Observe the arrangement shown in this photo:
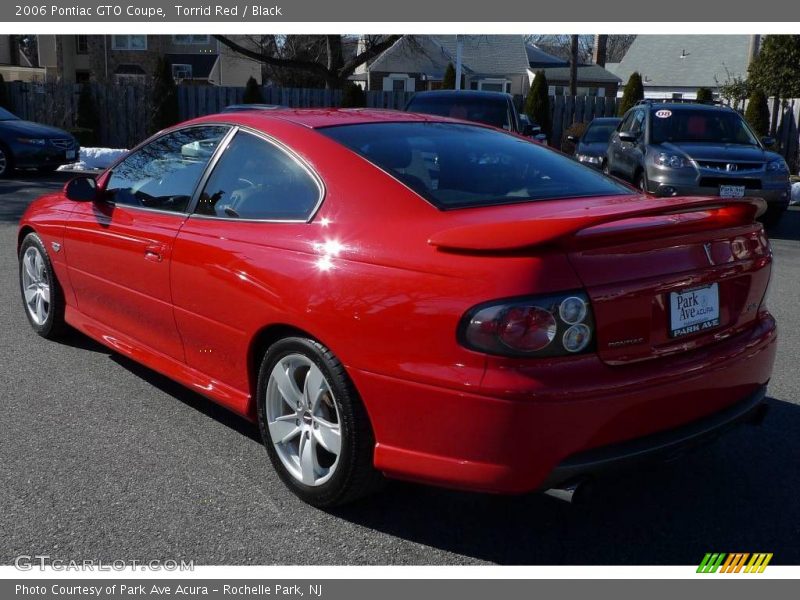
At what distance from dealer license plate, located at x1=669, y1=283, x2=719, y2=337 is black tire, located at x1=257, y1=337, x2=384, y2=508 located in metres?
1.16

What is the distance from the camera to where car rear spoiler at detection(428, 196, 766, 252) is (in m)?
2.79

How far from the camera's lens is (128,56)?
47.7 meters

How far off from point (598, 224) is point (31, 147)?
1617 cm

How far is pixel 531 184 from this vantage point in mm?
3717

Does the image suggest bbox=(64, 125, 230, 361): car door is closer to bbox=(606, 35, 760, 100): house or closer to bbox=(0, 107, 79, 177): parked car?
bbox=(0, 107, 79, 177): parked car

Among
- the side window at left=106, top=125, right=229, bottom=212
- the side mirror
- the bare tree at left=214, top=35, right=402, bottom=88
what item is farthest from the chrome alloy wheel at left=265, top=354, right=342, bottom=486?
the bare tree at left=214, top=35, right=402, bottom=88

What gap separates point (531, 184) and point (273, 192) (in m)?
1.12

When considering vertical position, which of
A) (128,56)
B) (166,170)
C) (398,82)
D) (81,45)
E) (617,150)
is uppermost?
(81,45)

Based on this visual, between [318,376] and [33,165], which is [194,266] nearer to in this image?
[318,376]

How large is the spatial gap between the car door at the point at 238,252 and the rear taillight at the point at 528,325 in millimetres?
831

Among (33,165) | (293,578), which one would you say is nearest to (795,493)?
(293,578)

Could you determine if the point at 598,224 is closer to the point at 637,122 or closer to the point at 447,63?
the point at 637,122

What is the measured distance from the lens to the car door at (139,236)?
13.7 ft

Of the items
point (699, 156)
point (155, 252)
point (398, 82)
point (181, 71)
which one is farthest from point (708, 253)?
point (398, 82)
